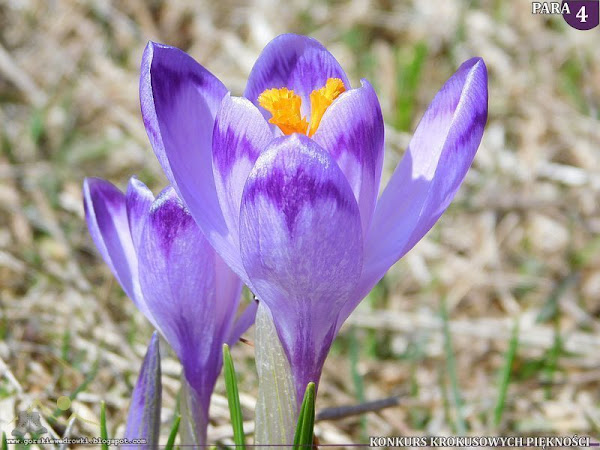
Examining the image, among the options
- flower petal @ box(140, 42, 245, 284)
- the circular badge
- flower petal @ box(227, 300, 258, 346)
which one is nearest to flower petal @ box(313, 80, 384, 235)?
flower petal @ box(140, 42, 245, 284)

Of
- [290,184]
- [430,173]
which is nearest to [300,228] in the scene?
[290,184]

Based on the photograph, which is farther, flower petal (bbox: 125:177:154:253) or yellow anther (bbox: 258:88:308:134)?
flower petal (bbox: 125:177:154:253)

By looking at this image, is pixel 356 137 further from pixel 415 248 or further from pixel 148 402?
pixel 415 248

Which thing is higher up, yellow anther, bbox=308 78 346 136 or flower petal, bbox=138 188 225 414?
yellow anther, bbox=308 78 346 136

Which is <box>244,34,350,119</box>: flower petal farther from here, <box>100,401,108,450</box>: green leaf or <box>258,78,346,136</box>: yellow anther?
<box>100,401,108,450</box>: green leaf

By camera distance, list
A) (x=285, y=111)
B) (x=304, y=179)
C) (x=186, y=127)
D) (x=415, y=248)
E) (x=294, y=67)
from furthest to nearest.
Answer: (x=415, y=248)
(x=294, y=67)
(x=186, y=127)
(x=285, y=111)
(x=304, y=179)

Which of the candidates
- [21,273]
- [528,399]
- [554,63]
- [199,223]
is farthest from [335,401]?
[554,63]
